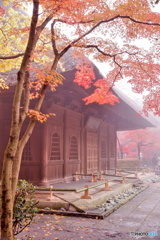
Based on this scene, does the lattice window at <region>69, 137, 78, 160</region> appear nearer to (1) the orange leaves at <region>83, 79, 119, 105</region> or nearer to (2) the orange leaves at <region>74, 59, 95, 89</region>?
(1) the orange leaves at <region>83, 79, 119, 105</region>

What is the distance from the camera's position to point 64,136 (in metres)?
13.2

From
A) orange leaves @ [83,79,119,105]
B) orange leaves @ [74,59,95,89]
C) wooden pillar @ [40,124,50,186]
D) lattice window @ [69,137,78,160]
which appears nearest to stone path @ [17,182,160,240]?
wooden pillar @ [40,124,50,186]

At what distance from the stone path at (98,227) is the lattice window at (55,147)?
205 inches

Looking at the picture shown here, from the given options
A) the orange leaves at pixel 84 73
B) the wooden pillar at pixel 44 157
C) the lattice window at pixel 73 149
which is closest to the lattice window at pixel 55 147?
the wooden pillar at pixel 44 157

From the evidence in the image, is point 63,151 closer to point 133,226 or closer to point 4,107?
point 4,107

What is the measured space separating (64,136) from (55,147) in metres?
0.96

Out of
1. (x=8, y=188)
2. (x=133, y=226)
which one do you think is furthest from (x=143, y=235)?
(x=8, y=188)

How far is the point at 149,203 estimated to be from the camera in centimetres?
958

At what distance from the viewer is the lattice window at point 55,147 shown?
485 inches

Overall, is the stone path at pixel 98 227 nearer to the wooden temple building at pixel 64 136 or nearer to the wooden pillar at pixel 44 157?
the wooden pillar at pixel 44 157

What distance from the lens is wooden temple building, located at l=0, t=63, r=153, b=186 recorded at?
11.4 metres

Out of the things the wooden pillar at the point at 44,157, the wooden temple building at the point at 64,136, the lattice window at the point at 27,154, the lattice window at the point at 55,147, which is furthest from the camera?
the lattice window at the point at 55,147

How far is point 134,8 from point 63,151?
8932mm

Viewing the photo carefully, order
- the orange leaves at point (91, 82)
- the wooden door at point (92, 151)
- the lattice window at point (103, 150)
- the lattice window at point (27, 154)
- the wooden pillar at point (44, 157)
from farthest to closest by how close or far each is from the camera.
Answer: the lattice window at point (103, 150) < the wooden door at point (92, 151) < the lattice window at point (27, 154) < the wooden pillar at point (44, 157) < the orange leaves at point (91, 82)
